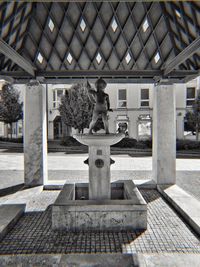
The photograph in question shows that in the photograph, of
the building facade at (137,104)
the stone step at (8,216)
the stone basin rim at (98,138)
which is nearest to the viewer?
the stone step at (8,216)

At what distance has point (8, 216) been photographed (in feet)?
17.9

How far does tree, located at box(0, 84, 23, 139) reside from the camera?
2638 cm

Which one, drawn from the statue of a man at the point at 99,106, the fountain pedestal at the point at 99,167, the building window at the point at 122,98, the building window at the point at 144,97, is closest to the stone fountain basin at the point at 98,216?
the fountain pedestal at the point at 99,167

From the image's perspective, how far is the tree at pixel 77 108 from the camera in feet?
76.4

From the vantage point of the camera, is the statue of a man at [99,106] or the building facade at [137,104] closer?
the statue of a man at [99,106]

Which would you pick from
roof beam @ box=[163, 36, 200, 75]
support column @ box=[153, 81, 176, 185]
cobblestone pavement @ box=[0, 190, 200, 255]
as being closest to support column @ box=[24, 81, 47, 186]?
cobblestone pavement @ box=[0, 190, 200, 255]

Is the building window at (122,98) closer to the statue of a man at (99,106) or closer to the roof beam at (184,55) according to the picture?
the roof beam at (184,55)

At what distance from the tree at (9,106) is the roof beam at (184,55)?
23943mm

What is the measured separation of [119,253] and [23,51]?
302 inches

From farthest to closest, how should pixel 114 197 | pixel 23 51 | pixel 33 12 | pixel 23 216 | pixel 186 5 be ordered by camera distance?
1. pixel 23 51
2. pixel 114 197
3. pixel 33 12
4. pixel 23 216
5. pixel 186 5

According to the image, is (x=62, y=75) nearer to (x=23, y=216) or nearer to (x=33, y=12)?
(x=33, y=12)

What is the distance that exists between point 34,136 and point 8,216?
3.84m

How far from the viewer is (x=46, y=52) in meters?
7.66

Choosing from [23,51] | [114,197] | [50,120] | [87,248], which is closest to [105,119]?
[114,197]
